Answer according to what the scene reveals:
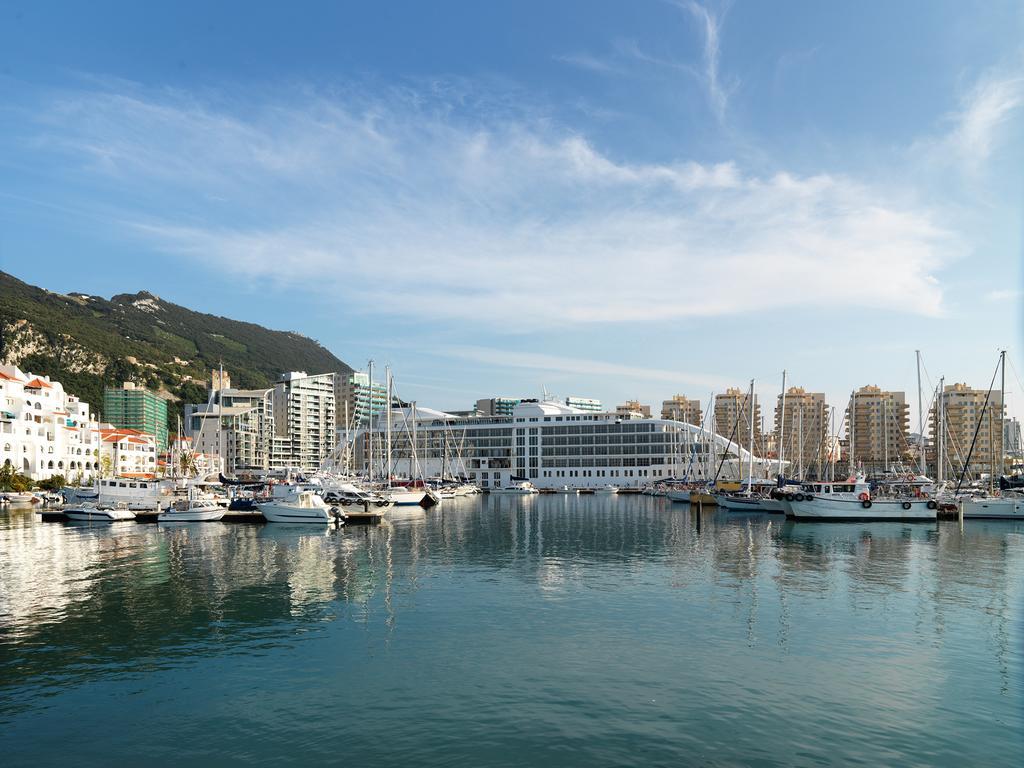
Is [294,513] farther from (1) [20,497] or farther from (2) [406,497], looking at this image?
(1) [20,497]

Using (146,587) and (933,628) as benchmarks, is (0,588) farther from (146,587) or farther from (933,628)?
(933,628)

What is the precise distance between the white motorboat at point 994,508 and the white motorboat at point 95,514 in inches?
3524

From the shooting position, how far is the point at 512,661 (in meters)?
23.7

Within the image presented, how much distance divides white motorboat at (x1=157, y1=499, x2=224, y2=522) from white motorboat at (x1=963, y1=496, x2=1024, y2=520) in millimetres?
79856

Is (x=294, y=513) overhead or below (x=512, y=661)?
below

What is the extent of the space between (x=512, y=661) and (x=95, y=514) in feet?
236

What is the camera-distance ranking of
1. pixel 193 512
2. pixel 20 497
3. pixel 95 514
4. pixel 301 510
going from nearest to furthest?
1. pixel 301 510
2. pixel 193 512
3. pixel 95 514
4. pixel 20 497

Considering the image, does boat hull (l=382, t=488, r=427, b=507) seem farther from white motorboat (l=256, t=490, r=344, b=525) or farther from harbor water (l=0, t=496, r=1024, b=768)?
harbor water (l=0, t=496, r=1024, b=768)

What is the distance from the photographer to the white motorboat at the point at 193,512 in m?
79.2

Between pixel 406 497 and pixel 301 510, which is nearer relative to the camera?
pixel 301 510

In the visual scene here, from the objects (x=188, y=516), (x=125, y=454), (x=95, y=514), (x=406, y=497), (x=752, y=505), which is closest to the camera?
(x=188, y=516)

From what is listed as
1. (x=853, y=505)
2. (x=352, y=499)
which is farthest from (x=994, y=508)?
(x=352, y=499)

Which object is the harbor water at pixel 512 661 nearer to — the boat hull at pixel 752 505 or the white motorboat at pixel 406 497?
the boat hull at pixel 752 505

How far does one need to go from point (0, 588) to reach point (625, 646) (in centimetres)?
3120
